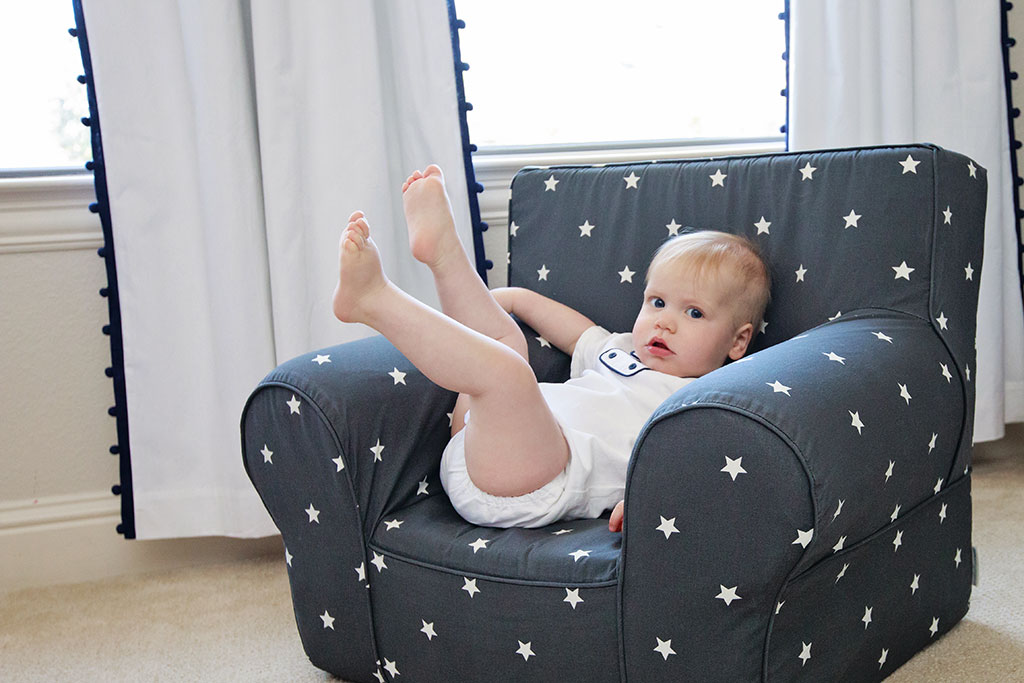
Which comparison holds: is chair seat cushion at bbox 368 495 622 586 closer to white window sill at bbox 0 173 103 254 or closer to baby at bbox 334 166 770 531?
baby at bbox 334 166 770 531

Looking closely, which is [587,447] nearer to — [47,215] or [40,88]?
[47,215]

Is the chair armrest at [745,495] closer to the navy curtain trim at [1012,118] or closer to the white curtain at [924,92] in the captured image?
the white curtain at [924,92]

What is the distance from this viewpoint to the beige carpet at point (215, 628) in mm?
1468

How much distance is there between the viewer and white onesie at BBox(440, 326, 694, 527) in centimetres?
130

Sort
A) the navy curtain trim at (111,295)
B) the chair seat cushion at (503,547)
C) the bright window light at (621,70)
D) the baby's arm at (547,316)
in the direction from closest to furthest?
the chair seat cushion at (503,547) → the baby's arm at (547,316) → the navy curtain trim at (111,295) → the bright window light at (621,70)

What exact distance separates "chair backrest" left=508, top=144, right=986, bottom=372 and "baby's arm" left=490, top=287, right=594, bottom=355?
1.4 inches

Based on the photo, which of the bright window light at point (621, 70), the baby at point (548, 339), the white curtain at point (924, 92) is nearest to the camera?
the baby at point (548, 339)

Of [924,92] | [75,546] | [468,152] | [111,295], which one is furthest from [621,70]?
[75,546]

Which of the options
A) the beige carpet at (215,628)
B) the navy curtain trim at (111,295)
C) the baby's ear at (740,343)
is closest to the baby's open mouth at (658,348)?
the baby's ear at (740,343)

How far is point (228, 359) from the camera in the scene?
1.94 m

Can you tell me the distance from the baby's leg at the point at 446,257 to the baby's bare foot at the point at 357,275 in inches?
6.3

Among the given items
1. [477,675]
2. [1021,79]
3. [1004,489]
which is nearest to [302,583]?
[477,675]

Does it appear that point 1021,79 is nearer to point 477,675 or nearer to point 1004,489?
point 1004,489

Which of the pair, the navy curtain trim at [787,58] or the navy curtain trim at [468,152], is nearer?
the navy curtain trim at [468,152]
